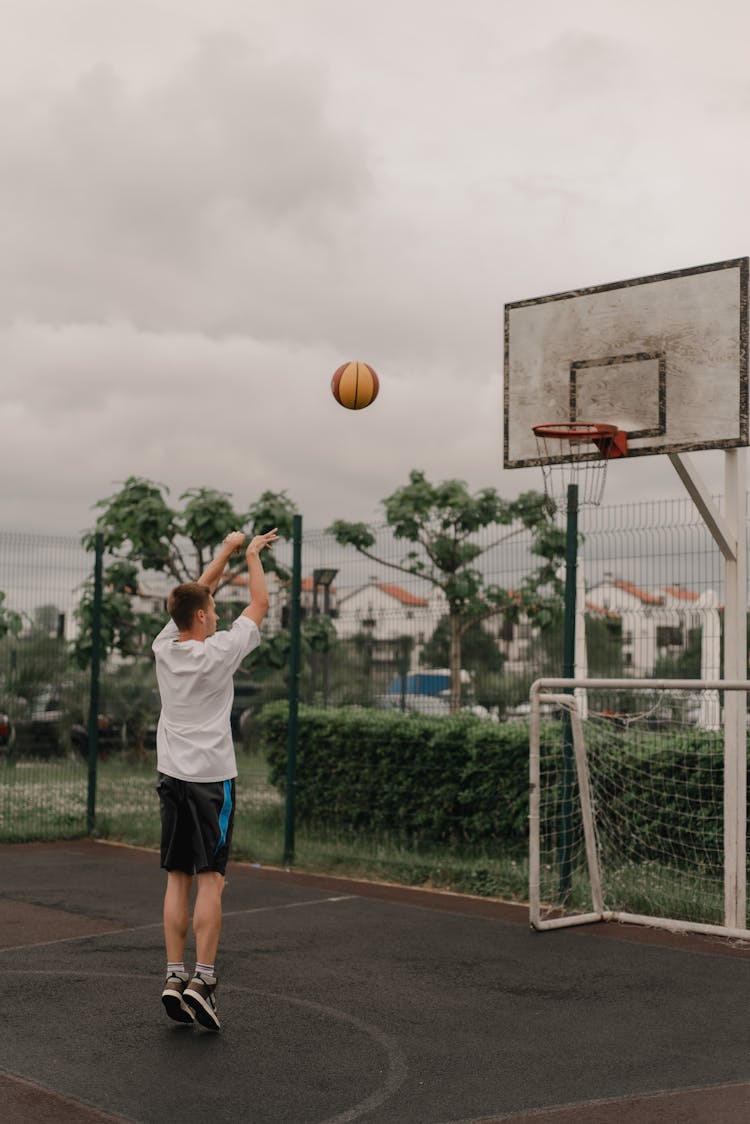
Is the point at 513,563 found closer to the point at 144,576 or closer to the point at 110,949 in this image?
the point at 110,949

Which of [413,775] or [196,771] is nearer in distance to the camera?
[196,771]

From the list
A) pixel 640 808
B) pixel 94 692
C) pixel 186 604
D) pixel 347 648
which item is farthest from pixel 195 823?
pixel 94 692

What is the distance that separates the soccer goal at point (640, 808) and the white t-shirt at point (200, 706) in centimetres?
302

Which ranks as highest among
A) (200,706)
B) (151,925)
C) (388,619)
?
(388,619)

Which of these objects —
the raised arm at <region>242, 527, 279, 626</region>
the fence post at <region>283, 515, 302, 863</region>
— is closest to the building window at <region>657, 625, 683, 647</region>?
the fence post at <region>283, 515, 302, 863</region>

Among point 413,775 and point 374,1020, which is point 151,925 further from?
point 413,775

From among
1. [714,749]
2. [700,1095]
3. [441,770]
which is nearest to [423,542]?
[441,770]

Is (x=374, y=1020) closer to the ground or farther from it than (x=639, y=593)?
closer to the ground

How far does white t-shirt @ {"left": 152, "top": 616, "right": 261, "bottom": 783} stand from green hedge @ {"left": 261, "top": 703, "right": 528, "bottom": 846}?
Answer: 5.09 meters

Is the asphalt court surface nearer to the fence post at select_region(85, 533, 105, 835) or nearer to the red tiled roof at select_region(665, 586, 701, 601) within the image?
the red tiled roof at select_region(665, 586, 701, 601)

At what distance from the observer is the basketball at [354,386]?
927 centimetres

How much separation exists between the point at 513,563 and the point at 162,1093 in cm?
571

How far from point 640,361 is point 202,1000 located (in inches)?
204

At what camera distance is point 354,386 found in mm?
9273
